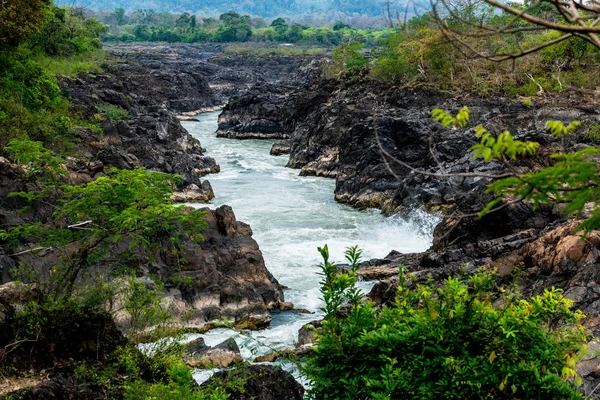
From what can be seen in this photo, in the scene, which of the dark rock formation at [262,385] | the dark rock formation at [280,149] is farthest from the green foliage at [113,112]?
the dark rock formation at [262,385]

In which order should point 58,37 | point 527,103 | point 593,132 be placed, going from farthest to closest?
point 58,37, point 527,103, point 593,132

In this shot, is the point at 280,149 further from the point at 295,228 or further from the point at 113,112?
the point at 295,228

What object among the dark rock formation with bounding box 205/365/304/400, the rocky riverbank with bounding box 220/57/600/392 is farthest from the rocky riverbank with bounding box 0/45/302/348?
the dark rock formation with bounding box 205/365/304/400

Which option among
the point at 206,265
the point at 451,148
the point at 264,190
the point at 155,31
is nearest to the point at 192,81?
the point at 264,190

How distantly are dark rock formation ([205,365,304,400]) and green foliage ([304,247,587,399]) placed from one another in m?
1.66

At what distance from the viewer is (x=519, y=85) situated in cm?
3594

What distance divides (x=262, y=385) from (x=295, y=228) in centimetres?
1642

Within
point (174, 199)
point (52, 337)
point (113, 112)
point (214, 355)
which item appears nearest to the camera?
point (52, 337)

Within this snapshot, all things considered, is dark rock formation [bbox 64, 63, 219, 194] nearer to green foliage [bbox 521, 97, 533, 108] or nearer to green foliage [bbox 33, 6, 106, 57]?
green foliage [bbox 33, 6, 106, 57]

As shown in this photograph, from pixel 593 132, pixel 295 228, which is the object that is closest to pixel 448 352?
pixel 295 228

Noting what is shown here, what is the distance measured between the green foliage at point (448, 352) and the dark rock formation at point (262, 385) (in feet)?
5.43

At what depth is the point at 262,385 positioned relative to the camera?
7215mm

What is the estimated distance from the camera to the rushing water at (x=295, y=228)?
14917 millimetres

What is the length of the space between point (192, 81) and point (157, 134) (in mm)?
35595
